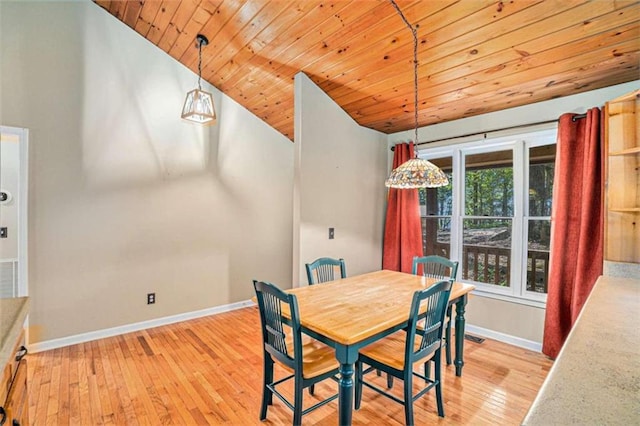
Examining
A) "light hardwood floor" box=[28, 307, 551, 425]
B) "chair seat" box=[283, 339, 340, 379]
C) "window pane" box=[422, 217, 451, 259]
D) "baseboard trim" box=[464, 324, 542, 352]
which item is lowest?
"light hardwood floor" box=[28, 307, 551, 425]

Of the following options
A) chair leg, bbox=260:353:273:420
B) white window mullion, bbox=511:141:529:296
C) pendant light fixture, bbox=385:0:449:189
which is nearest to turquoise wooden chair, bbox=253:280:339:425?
chair leg, bbox=260:353:273:420

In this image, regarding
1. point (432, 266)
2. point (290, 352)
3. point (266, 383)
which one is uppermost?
point (432, 266)

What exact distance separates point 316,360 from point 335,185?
2.00m

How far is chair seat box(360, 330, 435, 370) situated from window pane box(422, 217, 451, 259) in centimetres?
184

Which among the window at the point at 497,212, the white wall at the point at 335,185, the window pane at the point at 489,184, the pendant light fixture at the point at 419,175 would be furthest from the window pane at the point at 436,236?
the pendant light fixture at the point at 419,175

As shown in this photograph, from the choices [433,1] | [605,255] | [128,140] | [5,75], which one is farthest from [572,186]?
[5,75]

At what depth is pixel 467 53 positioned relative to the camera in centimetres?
239

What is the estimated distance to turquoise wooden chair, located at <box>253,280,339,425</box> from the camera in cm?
171

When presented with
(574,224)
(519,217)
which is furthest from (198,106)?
(574,224)

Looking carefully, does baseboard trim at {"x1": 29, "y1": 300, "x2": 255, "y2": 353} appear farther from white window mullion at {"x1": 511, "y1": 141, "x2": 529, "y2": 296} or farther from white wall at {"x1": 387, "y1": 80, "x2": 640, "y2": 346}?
white window mullion at {"x1": 511, "y1": 141, "x2": 529, "y2": 296}

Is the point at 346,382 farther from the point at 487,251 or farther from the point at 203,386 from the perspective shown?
the point at 487,251

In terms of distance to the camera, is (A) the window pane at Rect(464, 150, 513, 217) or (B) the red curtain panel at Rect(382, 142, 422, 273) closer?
(A) the window pane at Rect(464, 150, 513, 217)

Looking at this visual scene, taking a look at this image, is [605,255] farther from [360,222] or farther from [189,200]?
[189,200]

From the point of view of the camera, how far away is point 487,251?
3.43 metres
